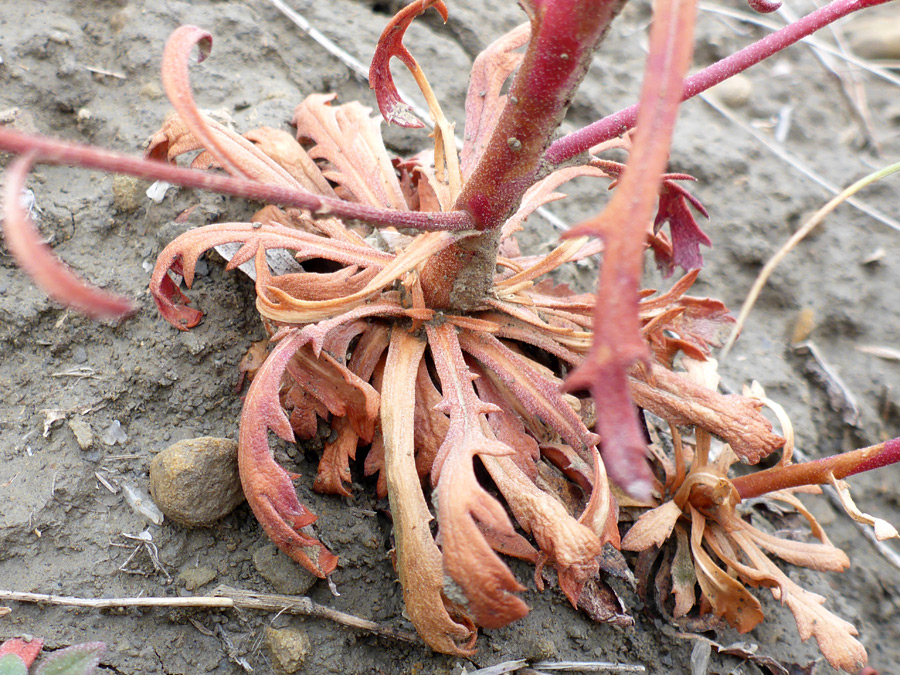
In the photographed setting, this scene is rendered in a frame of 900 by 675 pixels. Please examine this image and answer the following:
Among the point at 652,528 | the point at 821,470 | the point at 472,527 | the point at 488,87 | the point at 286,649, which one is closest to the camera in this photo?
the point at 472,527

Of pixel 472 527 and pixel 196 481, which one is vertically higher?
pixel 472 527

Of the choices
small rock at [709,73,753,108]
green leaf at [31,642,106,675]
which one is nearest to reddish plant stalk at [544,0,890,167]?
green leaf at [31,642,106,675]

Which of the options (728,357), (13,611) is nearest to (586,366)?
(13,611)

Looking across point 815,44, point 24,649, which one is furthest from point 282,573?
point 815,44

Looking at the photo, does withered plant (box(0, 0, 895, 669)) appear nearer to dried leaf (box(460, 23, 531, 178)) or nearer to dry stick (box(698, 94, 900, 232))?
dried leaf (box(460, 23, 531, 178))

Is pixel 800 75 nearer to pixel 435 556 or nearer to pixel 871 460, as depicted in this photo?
pixel 871 460

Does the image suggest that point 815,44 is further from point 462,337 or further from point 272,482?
point 272,482
